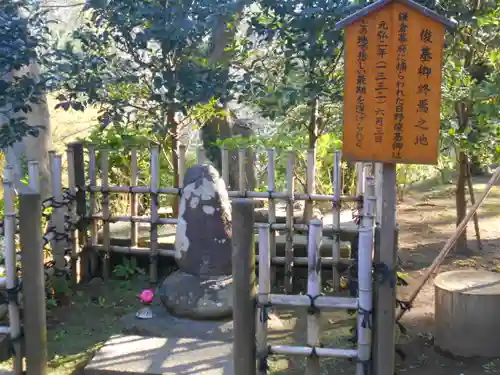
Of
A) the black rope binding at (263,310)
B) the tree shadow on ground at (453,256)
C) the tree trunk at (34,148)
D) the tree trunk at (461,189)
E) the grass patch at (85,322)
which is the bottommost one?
the grass patch at (85,322)

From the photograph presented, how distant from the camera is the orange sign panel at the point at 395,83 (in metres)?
3.04

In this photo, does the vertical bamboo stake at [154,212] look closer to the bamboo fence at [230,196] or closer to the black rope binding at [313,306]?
the bamboo fence at [230,196]

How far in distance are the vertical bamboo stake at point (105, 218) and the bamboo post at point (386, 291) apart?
3285 mm

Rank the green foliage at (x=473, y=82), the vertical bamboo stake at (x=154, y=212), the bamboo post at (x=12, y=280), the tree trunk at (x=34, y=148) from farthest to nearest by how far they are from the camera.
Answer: the tree trunk at (x=34, y=148) < the vertical bamboo stake at (x=154, y=212) < the green foliage at (x=473, y=82) < the bamboo post at (x=12, y=280)

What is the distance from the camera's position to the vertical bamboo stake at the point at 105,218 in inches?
224

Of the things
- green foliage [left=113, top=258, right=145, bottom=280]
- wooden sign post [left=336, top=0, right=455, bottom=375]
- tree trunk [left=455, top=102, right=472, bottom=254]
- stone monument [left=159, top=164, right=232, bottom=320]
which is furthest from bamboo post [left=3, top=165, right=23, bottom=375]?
tree trunk [left=455, top=102, right=472, bottom=254]

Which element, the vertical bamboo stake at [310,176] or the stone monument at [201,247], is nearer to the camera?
the stone monument at [201,247]

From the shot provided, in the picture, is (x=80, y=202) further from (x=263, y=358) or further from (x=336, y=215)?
(x=263, y=358)

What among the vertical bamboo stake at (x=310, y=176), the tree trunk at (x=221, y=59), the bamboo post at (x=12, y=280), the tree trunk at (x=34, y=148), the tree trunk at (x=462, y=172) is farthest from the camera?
the tree trunk at (x=34, y=148)

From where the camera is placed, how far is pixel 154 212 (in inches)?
224

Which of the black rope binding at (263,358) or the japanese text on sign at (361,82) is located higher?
the japanese text on sign at (361,82)

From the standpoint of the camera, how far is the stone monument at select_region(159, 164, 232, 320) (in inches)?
186

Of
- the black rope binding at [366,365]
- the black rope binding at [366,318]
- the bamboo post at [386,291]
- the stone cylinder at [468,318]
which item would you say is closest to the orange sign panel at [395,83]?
the bamboo post at [386,291]

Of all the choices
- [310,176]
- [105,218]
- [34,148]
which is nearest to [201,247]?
[310,176]
